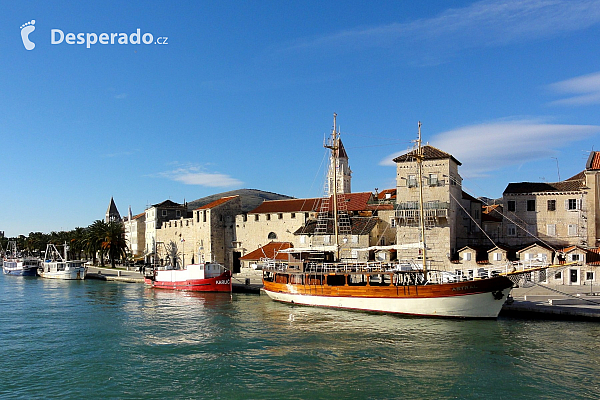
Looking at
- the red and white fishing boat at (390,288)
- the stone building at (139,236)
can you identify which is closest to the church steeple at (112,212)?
the stone building at (139,236)

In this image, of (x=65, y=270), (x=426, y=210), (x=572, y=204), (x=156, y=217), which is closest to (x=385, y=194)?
(x=426, y=210)

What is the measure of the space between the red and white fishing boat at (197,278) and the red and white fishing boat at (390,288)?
17.7 ft

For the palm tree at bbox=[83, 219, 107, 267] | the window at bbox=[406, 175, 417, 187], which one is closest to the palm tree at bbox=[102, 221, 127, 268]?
the palm tree at bbox=[83, 219, 107, 267]

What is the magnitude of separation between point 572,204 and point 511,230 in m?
5.06

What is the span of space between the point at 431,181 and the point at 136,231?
5364 cm

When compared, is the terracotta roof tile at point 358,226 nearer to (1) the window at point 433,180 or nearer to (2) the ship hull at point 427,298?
(1) the window at point 433,180

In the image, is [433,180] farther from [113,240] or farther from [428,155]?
[113,240]

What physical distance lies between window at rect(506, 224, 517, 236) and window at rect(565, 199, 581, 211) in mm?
4302

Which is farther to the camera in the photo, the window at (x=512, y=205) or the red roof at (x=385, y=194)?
the red roof at (x=385, y=194)

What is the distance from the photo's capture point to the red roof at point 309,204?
A: 50.0 meters

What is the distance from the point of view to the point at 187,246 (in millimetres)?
61969

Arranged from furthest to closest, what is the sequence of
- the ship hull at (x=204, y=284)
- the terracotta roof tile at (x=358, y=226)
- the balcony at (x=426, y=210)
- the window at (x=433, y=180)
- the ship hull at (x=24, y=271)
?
the ship hull at (x=24, y=271), the terracotta roof tile at (x=358, y=226), the ship hull at (x=204, y=284), the window at (x=433, y=180), the balcony at (x=426, y=210)

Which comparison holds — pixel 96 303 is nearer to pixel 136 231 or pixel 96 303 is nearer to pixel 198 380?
pixel 198 380

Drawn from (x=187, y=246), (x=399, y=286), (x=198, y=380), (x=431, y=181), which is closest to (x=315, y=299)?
(x=399, y=286)
